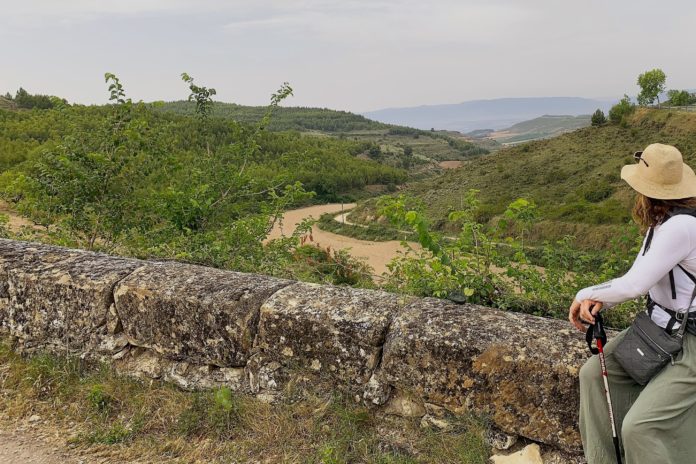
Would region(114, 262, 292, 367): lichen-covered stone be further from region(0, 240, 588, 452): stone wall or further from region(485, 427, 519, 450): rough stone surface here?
region(485, 427, 519, 450): rough stone surface

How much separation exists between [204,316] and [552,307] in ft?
7.93

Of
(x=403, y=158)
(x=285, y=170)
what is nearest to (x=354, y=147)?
(x=403, y=158)

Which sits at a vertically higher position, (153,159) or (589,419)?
(153,159)

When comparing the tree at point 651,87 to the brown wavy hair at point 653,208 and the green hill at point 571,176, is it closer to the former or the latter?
the green hill at point 571,176

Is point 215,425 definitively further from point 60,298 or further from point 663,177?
point 663,177

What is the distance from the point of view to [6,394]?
3.71m

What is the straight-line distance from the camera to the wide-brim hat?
92.7 inches

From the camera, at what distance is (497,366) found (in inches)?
111

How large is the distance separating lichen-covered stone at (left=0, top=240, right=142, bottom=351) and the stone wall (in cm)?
1

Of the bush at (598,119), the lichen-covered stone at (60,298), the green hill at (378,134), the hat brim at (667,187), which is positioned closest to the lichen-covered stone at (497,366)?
the hat brim at (667,187)

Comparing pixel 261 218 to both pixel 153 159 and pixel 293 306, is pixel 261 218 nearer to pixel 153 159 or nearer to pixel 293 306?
pixel 153 159

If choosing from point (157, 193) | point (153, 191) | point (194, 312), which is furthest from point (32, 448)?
point (153, 191)

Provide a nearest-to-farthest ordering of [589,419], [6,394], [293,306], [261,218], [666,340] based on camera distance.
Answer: [666,340], [589,419], [293,306], [6,394], [261,218]

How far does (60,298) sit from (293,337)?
1896mm
